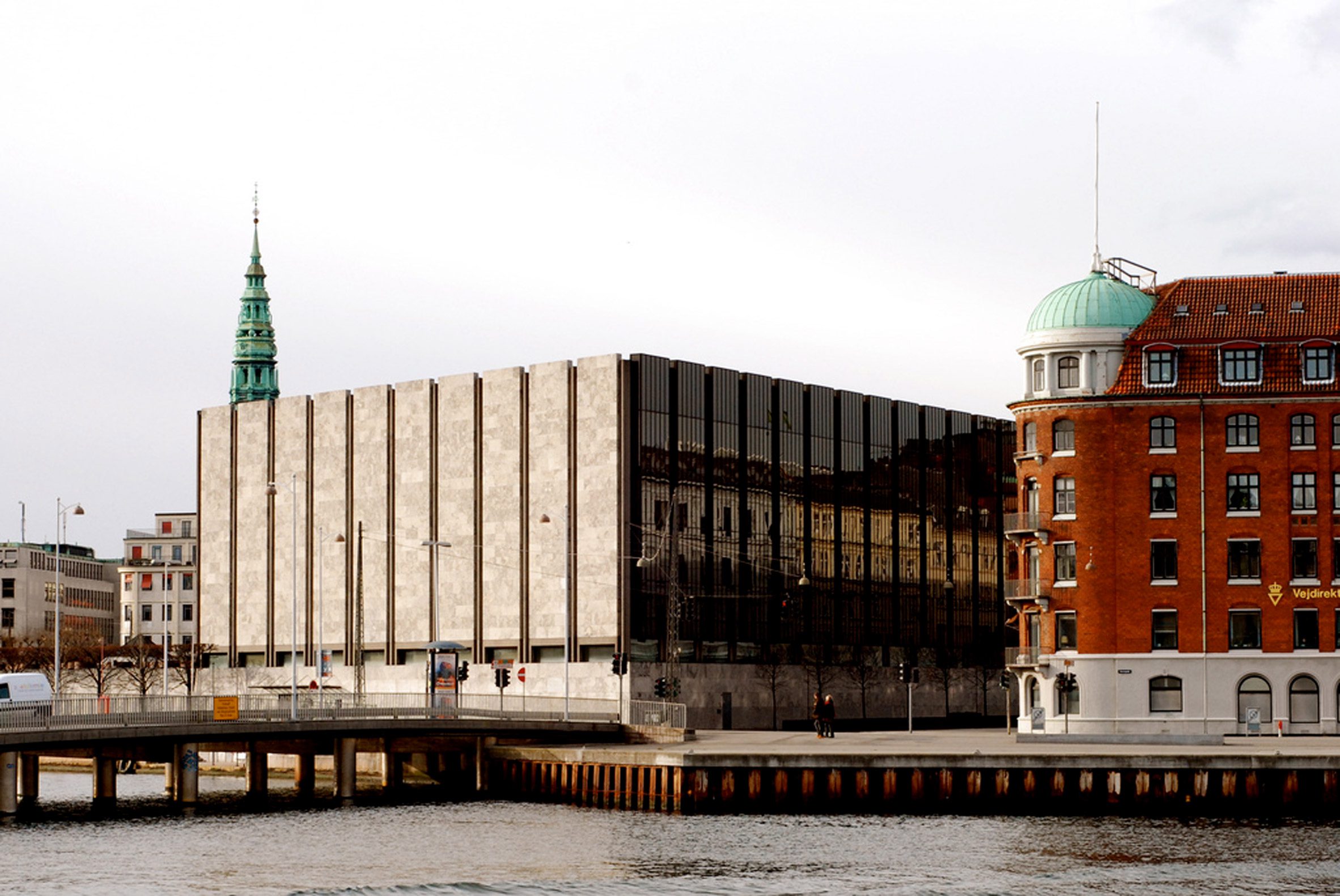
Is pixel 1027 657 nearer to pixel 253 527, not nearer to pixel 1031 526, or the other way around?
pixel 1031 526

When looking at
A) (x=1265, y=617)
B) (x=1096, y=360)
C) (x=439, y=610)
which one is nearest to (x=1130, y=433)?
(x=1096, y=360)

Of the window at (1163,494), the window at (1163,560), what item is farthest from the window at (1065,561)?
the window at (1163,494)

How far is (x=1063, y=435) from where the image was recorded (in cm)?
10481

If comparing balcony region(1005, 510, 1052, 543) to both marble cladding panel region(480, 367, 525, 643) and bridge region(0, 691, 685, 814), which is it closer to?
bridge region(0, 691, 685, 814)

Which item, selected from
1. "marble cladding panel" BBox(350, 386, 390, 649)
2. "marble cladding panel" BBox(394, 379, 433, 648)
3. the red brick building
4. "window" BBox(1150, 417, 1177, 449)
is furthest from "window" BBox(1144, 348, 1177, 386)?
"marble cladding panel" BBox(350, 386, 390, 649)

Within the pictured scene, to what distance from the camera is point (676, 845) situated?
7506 cm

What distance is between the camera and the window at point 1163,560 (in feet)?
337

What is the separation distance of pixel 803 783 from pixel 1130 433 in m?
26.0

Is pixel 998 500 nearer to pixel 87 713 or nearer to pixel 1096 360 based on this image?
pixel 1096 360

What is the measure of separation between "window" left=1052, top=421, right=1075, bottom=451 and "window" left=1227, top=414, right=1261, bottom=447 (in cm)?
722

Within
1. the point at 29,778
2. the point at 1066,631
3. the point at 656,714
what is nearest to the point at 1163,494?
the point at 1066,631

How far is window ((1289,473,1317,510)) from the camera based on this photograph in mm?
102188

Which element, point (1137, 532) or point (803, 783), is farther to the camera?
point (1137, 532)

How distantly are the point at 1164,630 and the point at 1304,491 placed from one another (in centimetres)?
912
